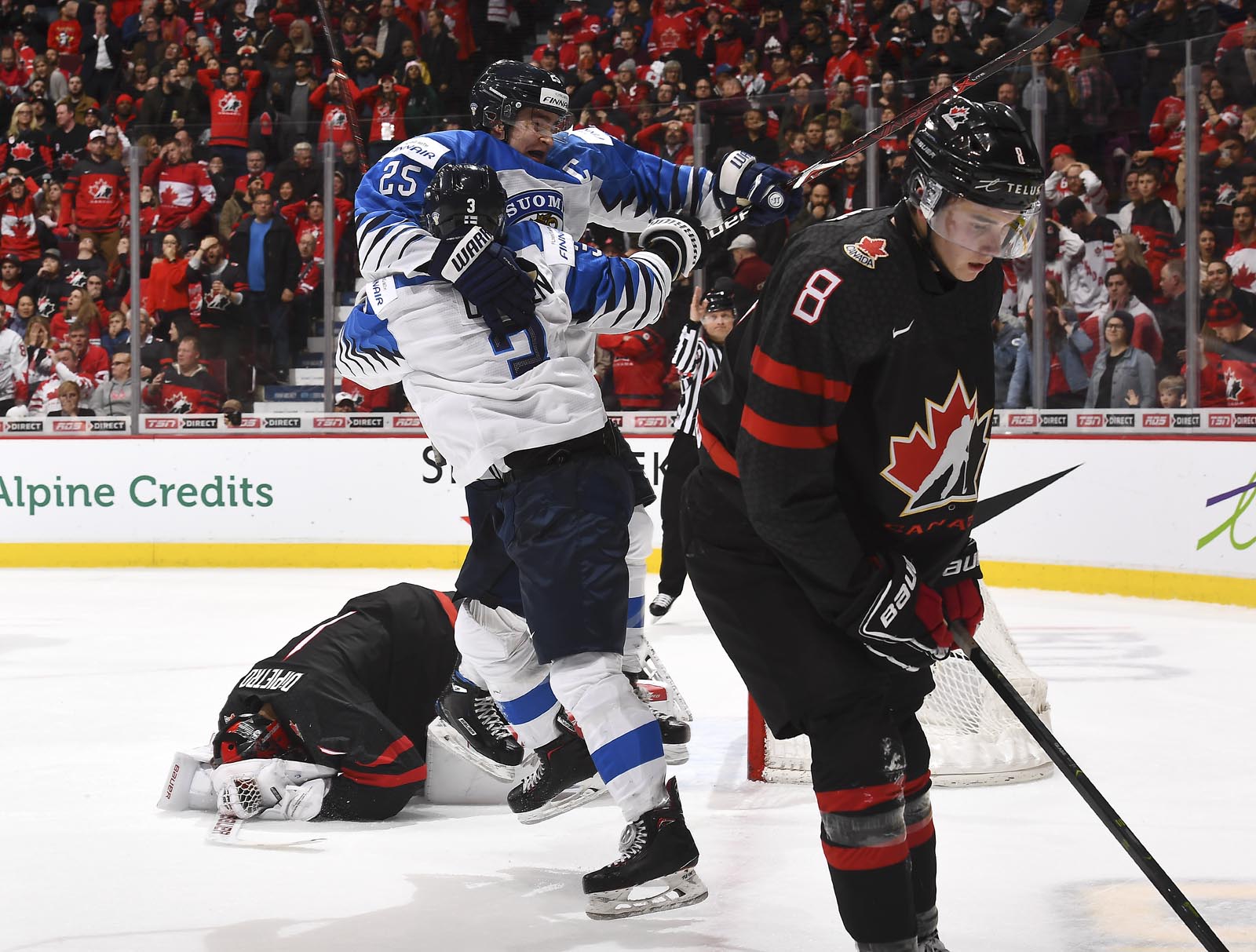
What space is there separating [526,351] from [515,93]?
0.65m

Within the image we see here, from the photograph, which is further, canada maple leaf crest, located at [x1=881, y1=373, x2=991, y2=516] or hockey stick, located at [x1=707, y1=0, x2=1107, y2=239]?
hockey stick, located at [x1=707, y1=0, x2=1107, y2=239]

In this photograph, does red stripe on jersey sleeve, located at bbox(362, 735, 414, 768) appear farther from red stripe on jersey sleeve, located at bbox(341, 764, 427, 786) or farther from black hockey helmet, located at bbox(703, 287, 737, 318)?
black hockey helmet, located at bbox(703, 287, 737, 318)

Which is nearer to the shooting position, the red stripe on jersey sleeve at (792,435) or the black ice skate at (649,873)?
the red stripe on jersey sleeve at (792,435)

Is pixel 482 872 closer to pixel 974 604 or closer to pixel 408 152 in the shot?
pixel 974 604

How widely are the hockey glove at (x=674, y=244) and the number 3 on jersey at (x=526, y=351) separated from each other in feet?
1.07

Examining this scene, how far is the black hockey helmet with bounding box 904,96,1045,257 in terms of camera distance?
1713 millimetres

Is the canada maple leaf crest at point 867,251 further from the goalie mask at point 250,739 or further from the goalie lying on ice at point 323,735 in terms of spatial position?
the goalie mask at point 250,739

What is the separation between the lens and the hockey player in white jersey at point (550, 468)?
234cm

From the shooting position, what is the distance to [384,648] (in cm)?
314

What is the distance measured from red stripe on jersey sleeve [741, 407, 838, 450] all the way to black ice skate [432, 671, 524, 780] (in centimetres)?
158

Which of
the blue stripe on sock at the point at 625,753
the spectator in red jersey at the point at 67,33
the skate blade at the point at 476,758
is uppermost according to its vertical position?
the spectator in red jersey at the point at 67,33

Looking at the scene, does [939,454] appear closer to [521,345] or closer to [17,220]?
[521,345]

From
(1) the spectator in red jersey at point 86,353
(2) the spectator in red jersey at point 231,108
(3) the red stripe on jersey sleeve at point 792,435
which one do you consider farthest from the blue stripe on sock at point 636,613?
(1) the spectator in red jersey at point 86,353

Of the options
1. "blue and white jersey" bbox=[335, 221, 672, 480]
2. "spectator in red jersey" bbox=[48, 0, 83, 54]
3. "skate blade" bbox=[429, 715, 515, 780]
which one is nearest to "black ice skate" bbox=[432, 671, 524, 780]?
"skate blade" bbox=[429, 715, 515, 780]
